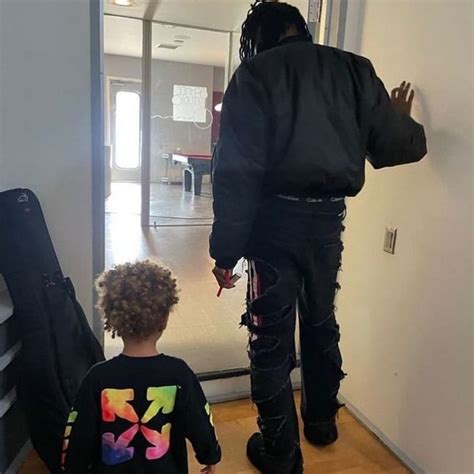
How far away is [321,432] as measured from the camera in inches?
70.5

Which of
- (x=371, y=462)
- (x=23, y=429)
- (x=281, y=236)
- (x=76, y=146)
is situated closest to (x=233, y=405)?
(x=371, y=462)

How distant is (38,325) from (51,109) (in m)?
0.72

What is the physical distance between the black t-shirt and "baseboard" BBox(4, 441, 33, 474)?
59 centimetres

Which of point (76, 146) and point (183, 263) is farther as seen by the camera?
point (183, 263)

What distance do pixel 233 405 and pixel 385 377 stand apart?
0.65 metres

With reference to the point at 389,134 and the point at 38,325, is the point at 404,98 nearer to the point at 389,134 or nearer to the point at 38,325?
the point at 389,134

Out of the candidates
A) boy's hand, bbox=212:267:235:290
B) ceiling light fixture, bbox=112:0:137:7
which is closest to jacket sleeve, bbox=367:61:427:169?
boy's hand, bbox=212:267:235:290

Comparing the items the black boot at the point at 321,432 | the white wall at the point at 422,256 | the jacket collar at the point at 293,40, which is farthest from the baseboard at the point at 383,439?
the jacket collar at the point at 293,40

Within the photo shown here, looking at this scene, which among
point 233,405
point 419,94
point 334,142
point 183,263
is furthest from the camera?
point 183,263

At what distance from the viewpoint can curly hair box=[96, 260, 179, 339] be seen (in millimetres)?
1060

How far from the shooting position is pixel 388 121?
4.68ft

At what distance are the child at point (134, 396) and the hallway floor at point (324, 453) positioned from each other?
594 millimetres

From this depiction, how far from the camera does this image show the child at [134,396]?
1.05m

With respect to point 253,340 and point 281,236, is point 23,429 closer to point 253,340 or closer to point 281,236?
point 253,340
